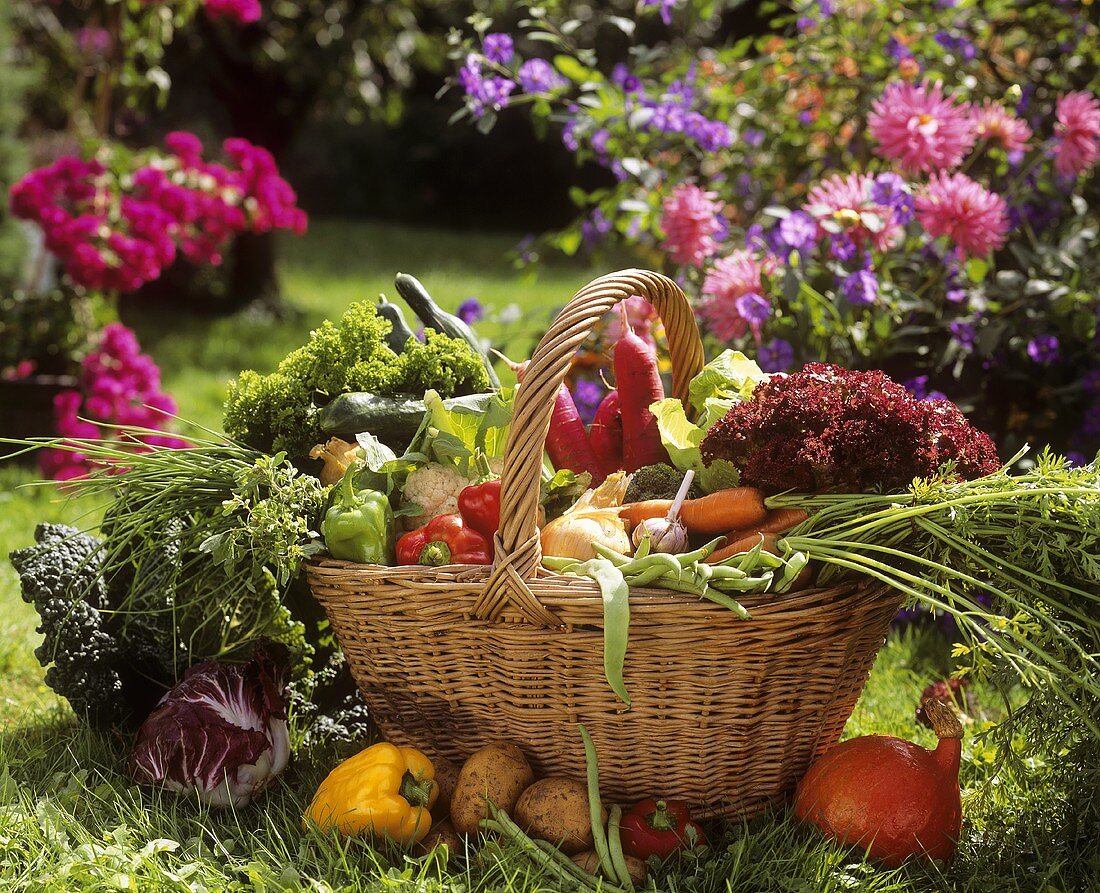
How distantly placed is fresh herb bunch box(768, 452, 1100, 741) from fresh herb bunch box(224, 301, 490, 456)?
0.98 meters

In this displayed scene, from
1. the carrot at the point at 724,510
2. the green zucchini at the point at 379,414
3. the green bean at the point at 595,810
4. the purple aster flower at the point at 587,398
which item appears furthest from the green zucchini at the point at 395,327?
the green bean at the point at 595,810

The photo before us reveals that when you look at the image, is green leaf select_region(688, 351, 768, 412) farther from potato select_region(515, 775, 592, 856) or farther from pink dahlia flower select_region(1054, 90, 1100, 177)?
pink dahlia flower select_region(1054, 90, 1100, 177)

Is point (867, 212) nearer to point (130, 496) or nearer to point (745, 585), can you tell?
point (745, 585)

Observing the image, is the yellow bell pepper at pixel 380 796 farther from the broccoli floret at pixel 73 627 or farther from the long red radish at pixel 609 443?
the long red radish at pixel 609 443

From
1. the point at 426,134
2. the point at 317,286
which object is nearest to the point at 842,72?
the point at 317,286

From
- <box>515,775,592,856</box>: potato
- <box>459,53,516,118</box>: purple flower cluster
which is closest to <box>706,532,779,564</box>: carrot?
<box>515,775,592,856</box>: potato

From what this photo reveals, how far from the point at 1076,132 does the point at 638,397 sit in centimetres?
188

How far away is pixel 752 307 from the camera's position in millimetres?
3285

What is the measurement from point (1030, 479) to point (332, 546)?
1.38 meters

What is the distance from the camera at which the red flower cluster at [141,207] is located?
16.8 ft

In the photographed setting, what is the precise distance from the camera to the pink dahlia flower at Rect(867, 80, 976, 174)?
3.29m

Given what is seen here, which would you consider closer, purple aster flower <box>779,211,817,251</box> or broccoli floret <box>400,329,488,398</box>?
broccoli floret <box>400,329,488,398</box>

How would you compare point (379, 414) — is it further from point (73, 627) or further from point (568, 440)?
point (73, 627)

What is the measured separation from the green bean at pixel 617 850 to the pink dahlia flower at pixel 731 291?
1690mm
